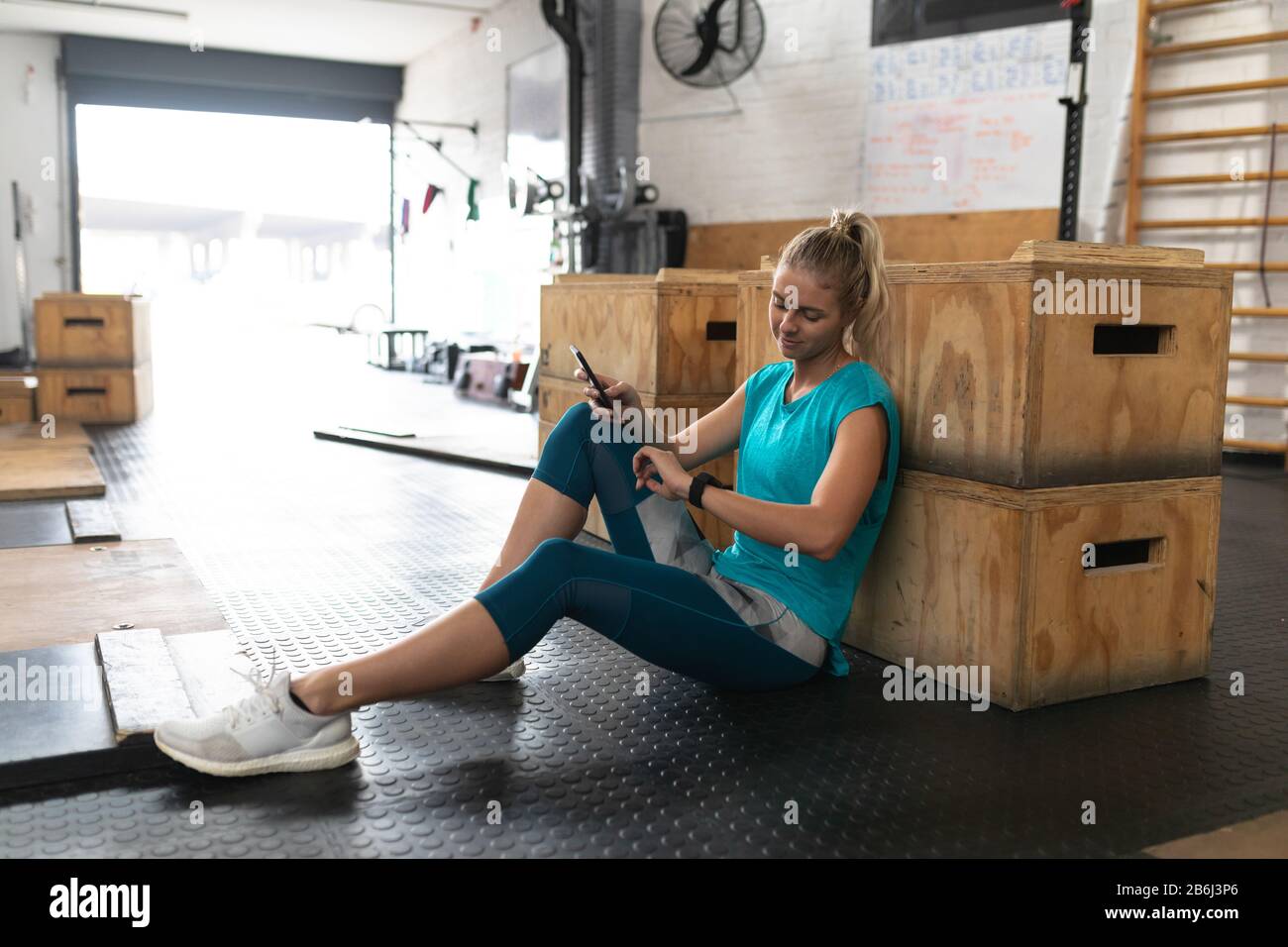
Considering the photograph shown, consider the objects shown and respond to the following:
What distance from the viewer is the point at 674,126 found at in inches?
296

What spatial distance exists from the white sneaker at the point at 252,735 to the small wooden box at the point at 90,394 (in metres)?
4.59

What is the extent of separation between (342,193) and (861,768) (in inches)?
521

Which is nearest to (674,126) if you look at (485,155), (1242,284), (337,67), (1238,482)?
(485,155)

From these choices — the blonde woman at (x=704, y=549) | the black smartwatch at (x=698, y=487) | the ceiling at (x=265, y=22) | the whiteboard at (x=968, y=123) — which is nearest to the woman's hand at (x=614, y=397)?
the blonde woman at (x=704, y=549)

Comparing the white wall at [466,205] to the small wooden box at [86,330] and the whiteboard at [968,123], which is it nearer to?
the whiteboard at [968,123]

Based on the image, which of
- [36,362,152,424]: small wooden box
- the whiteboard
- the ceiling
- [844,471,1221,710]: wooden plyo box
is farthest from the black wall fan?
[844,471,1221,710]: wooden plyo box

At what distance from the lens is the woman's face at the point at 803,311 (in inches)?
71.8

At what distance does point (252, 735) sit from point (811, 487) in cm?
94

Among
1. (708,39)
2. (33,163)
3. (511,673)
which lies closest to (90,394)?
(708,39)

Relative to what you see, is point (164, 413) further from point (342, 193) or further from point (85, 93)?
point (342, 193)

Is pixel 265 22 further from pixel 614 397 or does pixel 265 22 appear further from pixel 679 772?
pixel 679 772

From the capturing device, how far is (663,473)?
1805mm

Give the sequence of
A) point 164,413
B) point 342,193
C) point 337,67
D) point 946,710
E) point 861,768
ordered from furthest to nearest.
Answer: point 342,193 → point 337,67 → point 164,413 → point 946,710 → point 861,768

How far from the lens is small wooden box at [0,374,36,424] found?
5.45 meters
